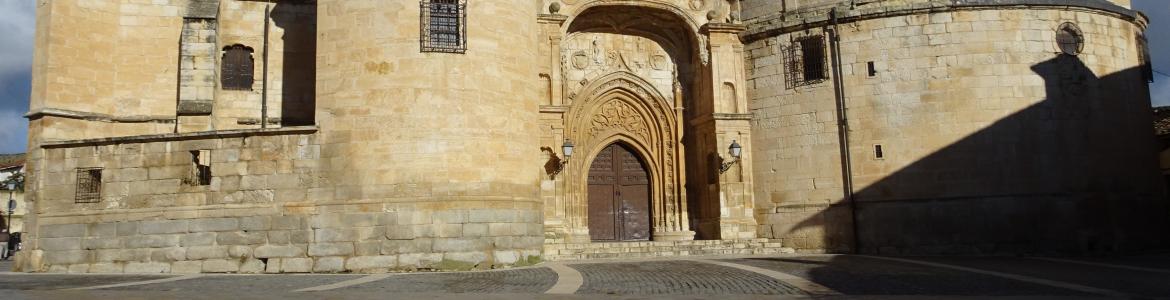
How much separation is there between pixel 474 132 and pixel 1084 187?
43.2 feet

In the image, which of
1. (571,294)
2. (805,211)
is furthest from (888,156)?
(571,294)

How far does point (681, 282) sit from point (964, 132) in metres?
10.2

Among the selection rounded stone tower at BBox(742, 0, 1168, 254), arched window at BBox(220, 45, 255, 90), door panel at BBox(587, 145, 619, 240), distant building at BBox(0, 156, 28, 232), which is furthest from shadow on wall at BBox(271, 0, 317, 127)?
distant building at BBox(0, 156, 28, 232)

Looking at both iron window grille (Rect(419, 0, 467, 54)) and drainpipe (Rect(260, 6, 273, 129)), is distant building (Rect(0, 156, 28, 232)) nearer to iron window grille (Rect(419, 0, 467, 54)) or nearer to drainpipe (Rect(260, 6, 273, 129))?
drainpipe (Rect(260, 6, 273, 129))

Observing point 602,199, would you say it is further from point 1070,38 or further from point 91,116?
point 1070,38

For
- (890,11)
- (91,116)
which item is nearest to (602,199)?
(890,11)

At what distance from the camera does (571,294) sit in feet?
29.5

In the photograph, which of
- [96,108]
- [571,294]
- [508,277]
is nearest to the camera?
[571,294]

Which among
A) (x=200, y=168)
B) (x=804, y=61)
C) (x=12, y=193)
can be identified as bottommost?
(x=200, y=168)

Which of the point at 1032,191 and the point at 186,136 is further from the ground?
the point at 186,136

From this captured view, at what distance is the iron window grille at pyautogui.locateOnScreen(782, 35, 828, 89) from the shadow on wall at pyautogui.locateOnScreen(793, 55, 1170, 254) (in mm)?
2233

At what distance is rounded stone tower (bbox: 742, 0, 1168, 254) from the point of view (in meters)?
17.5

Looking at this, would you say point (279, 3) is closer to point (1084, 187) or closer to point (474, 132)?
point (474, 132)

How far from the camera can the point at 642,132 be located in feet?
65.4
